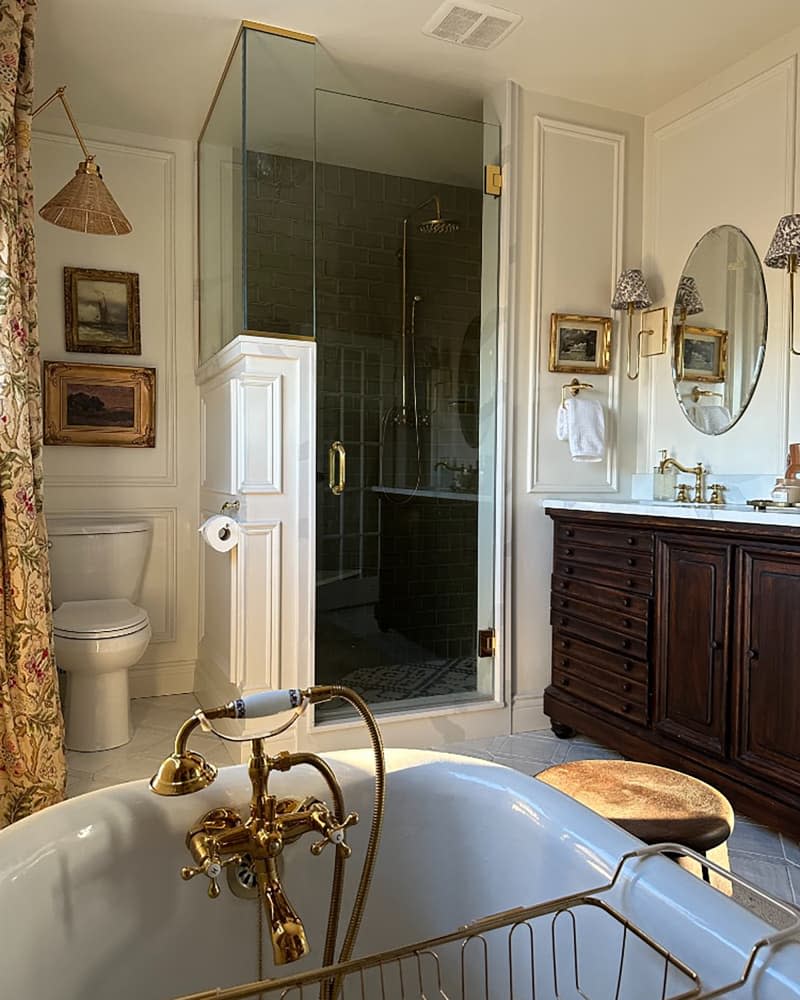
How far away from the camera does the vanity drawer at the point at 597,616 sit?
267cm

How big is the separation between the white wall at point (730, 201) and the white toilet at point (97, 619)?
220cm

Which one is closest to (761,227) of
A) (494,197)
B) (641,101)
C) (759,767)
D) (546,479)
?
(641,101)

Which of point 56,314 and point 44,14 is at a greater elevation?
point 44,14

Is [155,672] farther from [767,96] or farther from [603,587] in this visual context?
[767,96]

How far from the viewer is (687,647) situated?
2.48m

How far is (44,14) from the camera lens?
8.48 ft

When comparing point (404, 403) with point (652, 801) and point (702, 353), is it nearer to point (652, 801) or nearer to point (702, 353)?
point (702, 353)

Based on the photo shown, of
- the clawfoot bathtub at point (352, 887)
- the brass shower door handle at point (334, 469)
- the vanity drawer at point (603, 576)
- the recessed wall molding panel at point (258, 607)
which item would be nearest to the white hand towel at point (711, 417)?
the vanity drawer at point (603, 576)

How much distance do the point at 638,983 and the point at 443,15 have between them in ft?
8.98

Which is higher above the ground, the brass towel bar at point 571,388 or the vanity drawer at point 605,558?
the brass towel bar at point 571,388

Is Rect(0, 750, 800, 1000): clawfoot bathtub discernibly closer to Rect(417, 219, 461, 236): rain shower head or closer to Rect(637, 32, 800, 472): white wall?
Rect(637, 32, 800, 472): white wall

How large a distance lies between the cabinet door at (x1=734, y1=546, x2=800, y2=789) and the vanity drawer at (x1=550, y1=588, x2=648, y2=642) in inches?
16.3

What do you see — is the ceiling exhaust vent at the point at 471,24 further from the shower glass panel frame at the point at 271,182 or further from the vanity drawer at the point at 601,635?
the vanity drawer at the point at 601,635

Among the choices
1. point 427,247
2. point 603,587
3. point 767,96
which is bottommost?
point 603,587
